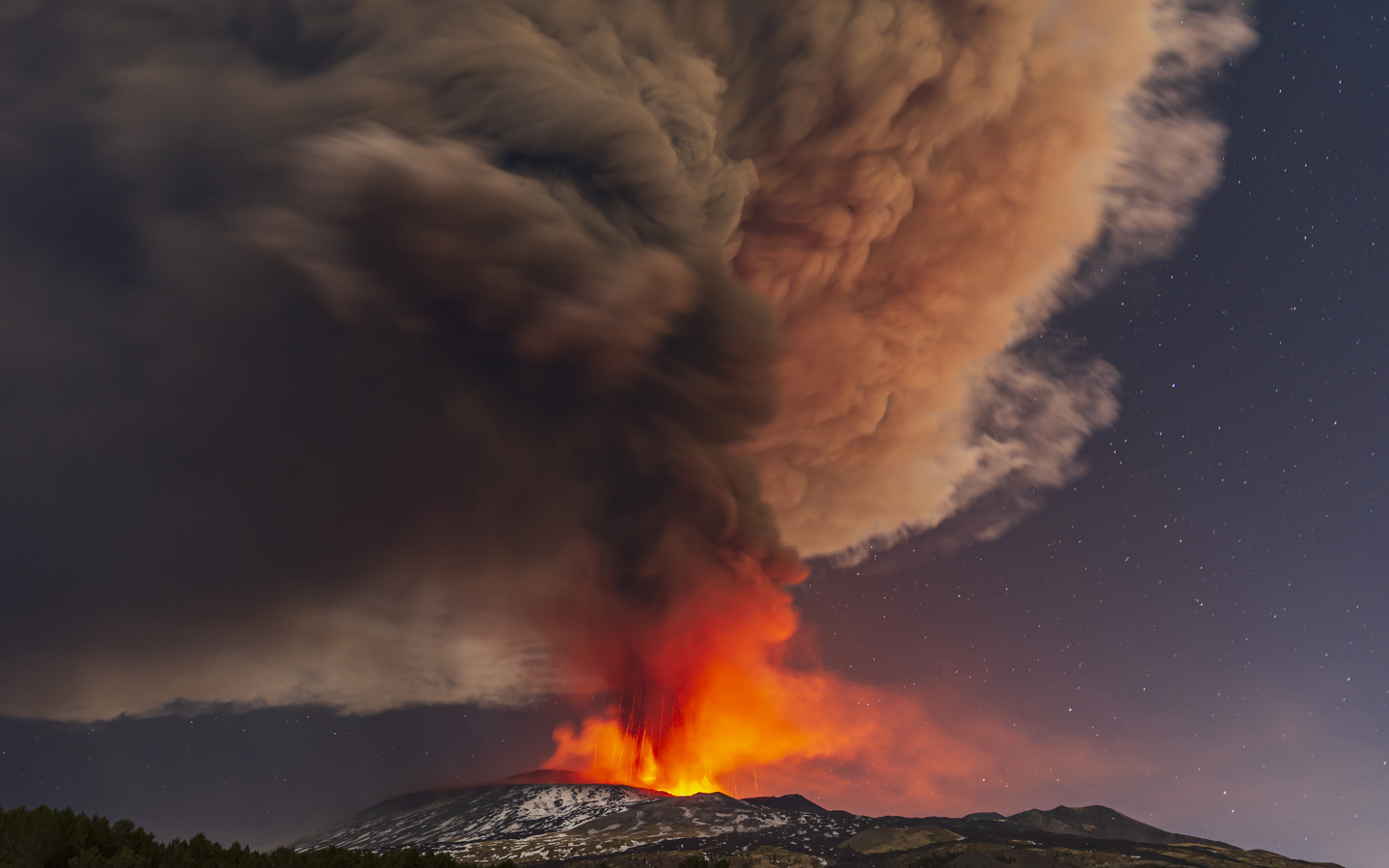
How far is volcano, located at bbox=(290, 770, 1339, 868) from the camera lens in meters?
118

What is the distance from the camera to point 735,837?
5246 inches

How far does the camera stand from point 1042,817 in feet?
647

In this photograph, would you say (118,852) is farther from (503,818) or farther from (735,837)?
(503,818)

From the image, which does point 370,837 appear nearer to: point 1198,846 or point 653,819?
point 653,819

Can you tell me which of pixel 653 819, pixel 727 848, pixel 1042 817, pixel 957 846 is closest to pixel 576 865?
pixel 727 848

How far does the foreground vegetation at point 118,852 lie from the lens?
3200cm

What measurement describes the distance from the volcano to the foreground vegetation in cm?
7292

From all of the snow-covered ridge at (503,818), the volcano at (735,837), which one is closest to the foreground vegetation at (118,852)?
the volcano at (735,837)

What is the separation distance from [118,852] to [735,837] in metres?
117

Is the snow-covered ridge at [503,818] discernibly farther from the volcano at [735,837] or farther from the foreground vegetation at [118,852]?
the foreground vegetation at [118,852]

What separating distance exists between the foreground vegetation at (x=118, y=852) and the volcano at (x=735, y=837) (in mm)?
72924

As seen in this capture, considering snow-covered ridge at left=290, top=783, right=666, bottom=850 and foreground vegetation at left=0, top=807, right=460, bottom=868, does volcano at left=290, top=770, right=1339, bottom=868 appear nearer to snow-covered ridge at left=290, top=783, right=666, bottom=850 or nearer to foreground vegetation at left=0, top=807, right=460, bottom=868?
snow-covered ridge at left=290, top=783, right=666, bottom=850

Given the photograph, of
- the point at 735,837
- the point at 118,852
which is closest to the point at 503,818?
the point at 735,837

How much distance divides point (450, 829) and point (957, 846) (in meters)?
116
